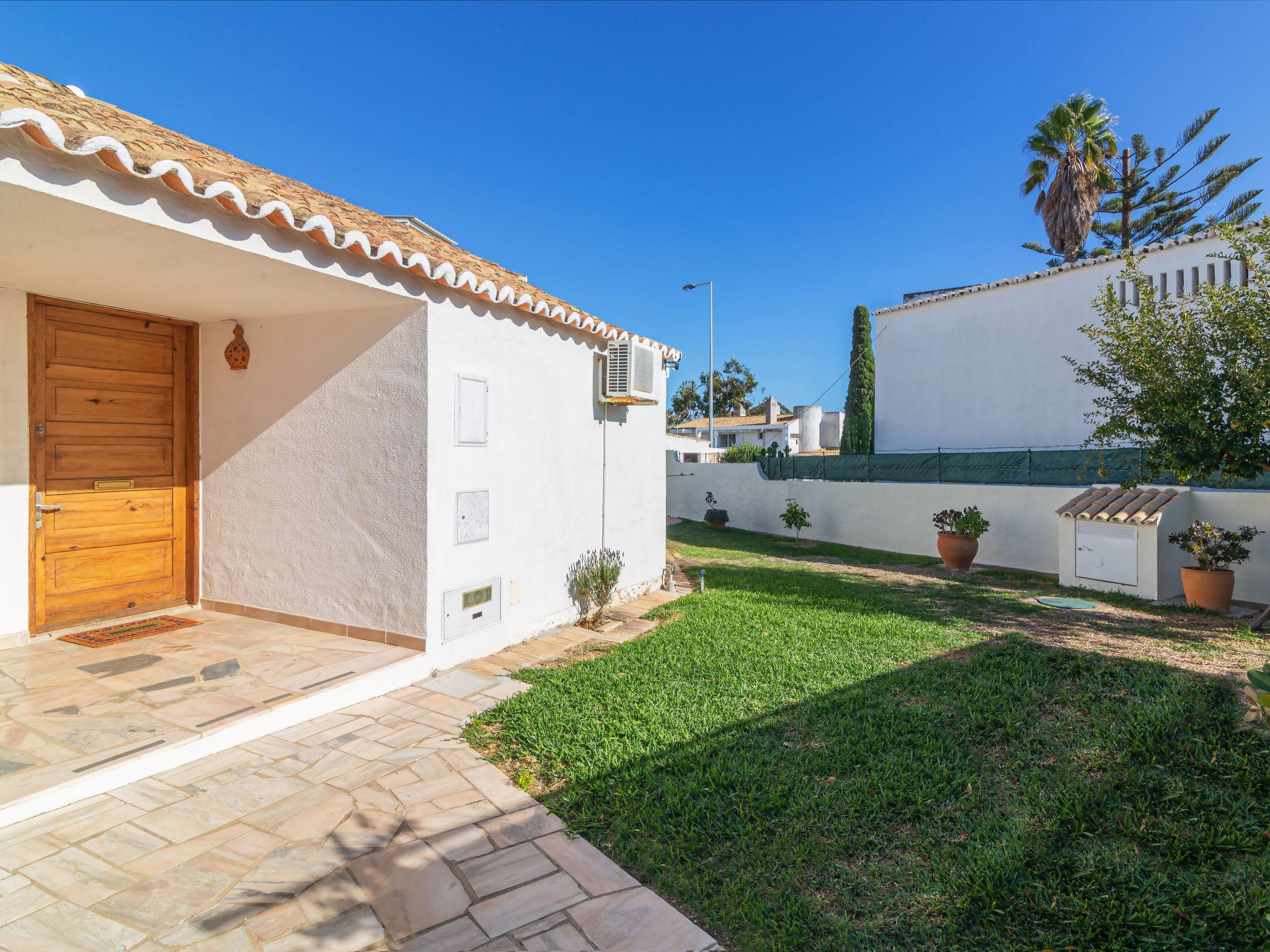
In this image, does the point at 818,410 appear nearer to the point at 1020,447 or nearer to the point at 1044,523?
the point at 1020,447

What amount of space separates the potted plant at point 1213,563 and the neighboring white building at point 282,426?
8.41 metres

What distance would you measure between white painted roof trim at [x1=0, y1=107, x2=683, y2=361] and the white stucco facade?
0.53ft

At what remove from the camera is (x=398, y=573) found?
5.38 meters

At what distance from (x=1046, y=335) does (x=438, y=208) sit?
15.2 m

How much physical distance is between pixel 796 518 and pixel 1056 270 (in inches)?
349

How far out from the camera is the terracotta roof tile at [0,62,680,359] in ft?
9.84

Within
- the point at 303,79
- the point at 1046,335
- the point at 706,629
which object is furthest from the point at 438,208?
the point at 1046,335

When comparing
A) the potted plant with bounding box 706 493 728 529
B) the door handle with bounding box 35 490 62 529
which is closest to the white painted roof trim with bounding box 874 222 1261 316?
the potted plant with bounding box 706 493 728 529

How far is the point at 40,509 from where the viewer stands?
5207 millimetres

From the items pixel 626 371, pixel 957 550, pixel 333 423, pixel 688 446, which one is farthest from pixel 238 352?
pixel 688 446

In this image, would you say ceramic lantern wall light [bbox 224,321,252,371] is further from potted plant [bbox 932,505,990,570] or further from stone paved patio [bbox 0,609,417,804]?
potted plant [bbox 932,505,990,570]

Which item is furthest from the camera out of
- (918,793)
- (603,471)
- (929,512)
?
(929,512)

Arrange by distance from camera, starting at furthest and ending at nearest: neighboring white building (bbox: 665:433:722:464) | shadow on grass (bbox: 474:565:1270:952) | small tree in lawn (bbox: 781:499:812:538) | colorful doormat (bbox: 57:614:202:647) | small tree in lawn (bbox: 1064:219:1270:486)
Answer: neighboring white building (bbox: 665:433:722:464) → small tree in lawn (bbox: 781:499:812:538) → small tree in lawn (bbox: 1064:219:1270:486) → colorful doormat (bbox: 57:614:202:647) → shadow on grass (bbox: 474:565:1270:952)

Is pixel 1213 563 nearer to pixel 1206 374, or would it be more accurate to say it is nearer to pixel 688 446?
pixel 1206 374
